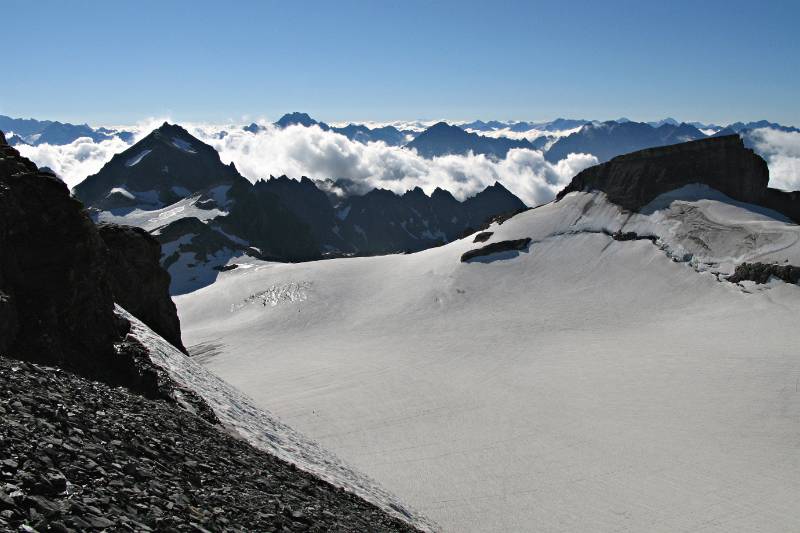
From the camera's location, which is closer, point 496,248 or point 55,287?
point 55,287

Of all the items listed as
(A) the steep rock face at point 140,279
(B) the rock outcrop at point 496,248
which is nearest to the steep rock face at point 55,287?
(A) the steep rock face at point 140,279

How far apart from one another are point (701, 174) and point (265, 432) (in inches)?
2362

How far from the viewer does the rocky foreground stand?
804 cm

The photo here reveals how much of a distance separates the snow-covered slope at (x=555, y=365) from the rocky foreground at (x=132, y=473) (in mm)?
9967

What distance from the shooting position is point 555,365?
132 ft

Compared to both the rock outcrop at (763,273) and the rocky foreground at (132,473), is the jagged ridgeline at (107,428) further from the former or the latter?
the rock outcrop at (763,273)

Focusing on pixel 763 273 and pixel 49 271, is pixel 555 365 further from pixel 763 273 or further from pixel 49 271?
pixel 49 271

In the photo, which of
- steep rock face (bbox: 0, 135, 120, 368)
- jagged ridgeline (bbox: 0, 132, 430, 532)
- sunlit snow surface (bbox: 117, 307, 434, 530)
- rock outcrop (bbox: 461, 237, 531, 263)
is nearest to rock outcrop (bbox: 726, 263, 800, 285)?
Result: rock outcrop (bbox: 461, 237, 531, 263)

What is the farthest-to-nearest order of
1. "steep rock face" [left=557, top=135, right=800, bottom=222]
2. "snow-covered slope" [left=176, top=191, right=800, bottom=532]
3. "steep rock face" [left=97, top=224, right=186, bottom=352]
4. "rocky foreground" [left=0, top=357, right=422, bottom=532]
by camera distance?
Result: "steep rock face" [left=557, top=135, right=800, bottom=222] → "steep rock face" [left=97, top=224, right=186, bottom=352] → "snow-covered slope" [left=176, top=191, right=800, bottom=532] → "rocky foreground" [left=0, top=357, right=422, bottom=532]

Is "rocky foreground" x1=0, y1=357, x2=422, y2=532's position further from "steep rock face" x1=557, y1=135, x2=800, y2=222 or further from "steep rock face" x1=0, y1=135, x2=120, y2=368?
"steep rock face" x1=557, y1=135, x2=800, y2=222

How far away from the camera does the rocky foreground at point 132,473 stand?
8.04m

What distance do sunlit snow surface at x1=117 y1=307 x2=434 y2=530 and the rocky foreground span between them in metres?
1.45

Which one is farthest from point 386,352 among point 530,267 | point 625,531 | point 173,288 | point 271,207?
point 271,207

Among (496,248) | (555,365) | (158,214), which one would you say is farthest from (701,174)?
(158,214)
